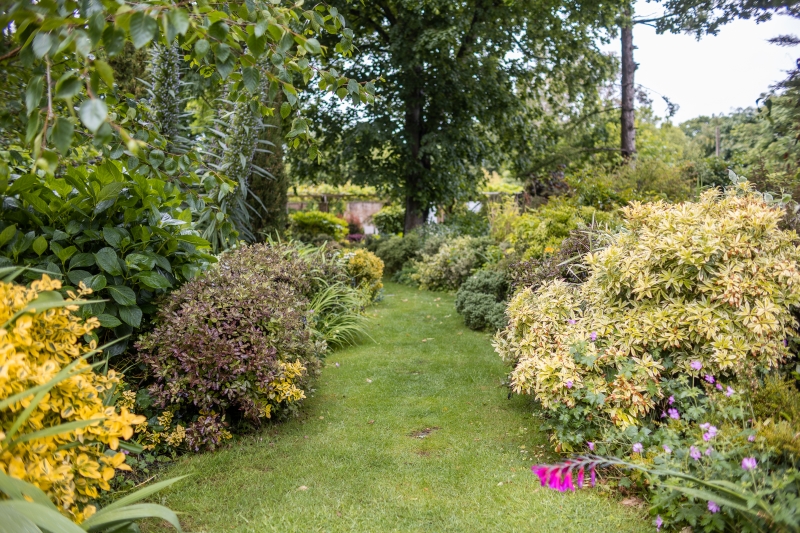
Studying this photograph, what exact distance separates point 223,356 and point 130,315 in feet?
2.00

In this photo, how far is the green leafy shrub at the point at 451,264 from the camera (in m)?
10.4

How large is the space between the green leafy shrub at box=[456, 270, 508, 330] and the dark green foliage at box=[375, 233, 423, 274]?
201 inches

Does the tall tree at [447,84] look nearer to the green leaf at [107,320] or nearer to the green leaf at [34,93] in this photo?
the green leaf at [107,320]

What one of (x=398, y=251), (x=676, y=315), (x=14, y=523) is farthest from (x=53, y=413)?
(x=398, y=251)

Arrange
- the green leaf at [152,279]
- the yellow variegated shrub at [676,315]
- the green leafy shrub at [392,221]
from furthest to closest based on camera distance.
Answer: the green leafy shrub at [392,221] → the green leaf at [152,279] → the yellow variegated shrub at [676,315]

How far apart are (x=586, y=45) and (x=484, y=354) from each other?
34.7 ft

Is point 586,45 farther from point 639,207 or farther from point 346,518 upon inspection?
point 346,518

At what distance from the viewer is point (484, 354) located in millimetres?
6078

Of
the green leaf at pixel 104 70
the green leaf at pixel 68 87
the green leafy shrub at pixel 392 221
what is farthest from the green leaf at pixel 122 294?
the green leafy shrub at pixel 392 221

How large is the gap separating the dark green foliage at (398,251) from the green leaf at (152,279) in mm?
9505

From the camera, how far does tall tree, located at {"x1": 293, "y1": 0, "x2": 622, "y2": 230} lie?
1195 cm

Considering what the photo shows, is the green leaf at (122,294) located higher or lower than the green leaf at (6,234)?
lower

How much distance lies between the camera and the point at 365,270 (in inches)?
348

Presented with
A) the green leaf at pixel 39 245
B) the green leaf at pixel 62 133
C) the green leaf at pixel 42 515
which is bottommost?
the green leaf at pixel 42 515
